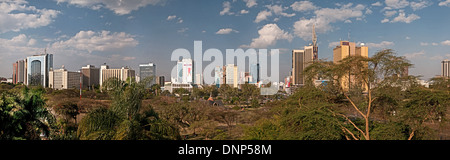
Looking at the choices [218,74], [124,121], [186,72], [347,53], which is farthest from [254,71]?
[124,121]

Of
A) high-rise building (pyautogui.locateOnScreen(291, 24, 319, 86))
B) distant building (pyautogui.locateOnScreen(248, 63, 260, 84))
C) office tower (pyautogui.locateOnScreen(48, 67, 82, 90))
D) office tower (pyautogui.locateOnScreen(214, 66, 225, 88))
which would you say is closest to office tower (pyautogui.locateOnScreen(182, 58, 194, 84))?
office tower (pyautogui.locateOnScreen(214, 66, 225, 88))

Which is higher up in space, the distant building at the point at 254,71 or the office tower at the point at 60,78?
the distant building at the point at 254,71

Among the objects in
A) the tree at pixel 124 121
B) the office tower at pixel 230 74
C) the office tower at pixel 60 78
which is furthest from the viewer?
the office tower at pixel 230 74

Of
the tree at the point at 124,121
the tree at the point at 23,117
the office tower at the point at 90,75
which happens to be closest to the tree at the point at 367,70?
the tree at the point at 124,121

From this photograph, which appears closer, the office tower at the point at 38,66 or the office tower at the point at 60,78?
the office tower at the point at 38,66

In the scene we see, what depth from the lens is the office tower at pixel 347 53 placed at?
6148 mm

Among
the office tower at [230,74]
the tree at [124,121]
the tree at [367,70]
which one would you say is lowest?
the tree at [124,121]

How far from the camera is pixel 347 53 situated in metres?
52.8

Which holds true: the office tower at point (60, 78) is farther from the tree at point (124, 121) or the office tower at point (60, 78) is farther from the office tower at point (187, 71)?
the tree at point (124, 121)
